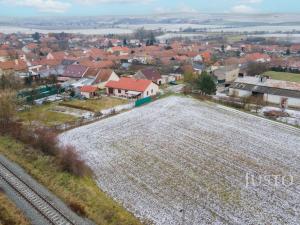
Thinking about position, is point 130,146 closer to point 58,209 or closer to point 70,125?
point 70,125

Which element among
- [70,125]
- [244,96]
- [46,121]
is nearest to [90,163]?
[70,125]

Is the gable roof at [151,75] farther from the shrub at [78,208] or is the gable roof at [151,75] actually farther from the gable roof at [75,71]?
the shrub at [78,208]

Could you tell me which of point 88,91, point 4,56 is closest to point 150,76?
point 88,91

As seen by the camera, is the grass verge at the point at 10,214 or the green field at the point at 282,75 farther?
the green field at the point at 282,75

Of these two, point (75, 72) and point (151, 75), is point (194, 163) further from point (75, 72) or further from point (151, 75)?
point (75, 72)

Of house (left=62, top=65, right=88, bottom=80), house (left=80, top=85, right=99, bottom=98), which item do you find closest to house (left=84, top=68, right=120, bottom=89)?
house (left=62, top=65, right=88, bottom=80)

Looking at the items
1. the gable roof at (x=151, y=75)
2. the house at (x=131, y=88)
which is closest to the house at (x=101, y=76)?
the house at (x=131, y=88)

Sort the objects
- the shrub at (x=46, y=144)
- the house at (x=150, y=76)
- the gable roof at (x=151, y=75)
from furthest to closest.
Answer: the gable roof at (x=151, y=75) → the house at (x=150, y=76) → the shrub at (x=46, y=144)
